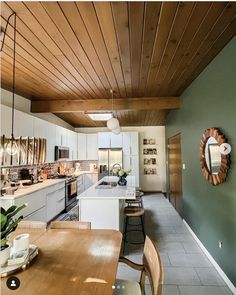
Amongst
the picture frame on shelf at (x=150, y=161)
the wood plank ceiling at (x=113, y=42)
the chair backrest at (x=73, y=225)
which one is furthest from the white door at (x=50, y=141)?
the picture frame on shelf at (x=150, y=161)

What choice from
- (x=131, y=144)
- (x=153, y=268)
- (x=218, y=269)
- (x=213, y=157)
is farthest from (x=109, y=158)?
(x=153, y=268)

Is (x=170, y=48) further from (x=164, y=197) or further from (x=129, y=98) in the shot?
(x=164, y=197)

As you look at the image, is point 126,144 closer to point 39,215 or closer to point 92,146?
point 92,146

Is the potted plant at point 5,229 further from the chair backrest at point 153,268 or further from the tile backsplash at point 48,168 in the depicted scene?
the tile backsplash at point 48,168

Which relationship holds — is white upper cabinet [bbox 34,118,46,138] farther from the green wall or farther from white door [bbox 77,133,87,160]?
the green wall

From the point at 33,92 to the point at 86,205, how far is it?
2.43 meters

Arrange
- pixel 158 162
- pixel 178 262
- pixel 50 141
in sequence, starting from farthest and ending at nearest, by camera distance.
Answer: pixel 158 162 < pixel 50 141 < pixel 178 262

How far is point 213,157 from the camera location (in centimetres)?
263

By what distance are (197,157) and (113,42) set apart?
221 centimetres

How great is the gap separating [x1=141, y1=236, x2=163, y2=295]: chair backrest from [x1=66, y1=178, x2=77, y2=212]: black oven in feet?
12.9

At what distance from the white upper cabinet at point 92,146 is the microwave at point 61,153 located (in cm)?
135

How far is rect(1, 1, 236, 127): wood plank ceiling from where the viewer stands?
66.5 inches

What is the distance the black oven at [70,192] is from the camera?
5.20m

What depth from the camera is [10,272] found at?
1.20 m
